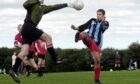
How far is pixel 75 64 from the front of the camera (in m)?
56.2

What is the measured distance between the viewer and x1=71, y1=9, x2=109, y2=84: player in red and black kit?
52.2 ft

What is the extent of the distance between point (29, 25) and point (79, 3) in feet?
4.85

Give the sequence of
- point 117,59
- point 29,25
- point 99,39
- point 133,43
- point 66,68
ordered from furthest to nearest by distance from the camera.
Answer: point 133,43, point 66,68, point 117,59, point 99,39, point 29,25

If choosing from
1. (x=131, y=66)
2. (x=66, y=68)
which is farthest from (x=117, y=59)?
(x=66, y=68)

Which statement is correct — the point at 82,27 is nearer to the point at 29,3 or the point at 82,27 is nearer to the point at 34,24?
the point at 34,24

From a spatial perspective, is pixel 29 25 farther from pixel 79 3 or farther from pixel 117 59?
pixel 117 59

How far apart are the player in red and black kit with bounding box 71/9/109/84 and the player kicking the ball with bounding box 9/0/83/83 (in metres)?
1.21

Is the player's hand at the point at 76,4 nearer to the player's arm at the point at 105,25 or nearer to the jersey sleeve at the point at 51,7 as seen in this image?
the jersey sleeve at the point at 51,7

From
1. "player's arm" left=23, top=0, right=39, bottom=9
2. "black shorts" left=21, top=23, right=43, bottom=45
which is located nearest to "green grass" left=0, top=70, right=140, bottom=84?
"black shorts" left=21, top=23, right=43, bottom=45

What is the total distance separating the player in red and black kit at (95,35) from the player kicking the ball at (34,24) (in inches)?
47.6

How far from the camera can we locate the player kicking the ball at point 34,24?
47.5 ft

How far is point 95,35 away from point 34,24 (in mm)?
2745

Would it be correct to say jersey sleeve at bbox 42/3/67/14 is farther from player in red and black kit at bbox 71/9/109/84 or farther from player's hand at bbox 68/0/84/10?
player in red and black kit at bbox 71/9/109/84

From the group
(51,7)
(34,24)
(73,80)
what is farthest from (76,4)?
(73,80)
